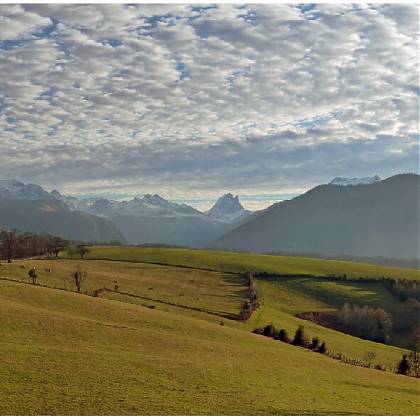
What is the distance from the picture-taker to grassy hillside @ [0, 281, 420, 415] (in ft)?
119

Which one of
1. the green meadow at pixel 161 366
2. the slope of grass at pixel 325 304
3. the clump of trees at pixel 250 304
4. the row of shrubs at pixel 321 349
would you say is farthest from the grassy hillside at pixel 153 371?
the slope of grass at pixel 325 304

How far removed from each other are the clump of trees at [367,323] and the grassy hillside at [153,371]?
2393 inches

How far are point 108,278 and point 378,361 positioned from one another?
7108cm

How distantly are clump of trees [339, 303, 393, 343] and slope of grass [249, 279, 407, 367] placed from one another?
454cm

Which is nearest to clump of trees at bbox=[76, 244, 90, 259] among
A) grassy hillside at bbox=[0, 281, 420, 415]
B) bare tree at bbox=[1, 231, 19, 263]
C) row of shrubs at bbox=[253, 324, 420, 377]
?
bare tree at bbox=[1, 231, 19, 263]

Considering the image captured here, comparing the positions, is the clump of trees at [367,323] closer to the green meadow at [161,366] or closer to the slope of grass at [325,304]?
the slope of grass at [325,304]

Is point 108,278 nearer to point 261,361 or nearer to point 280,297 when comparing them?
point 280,297

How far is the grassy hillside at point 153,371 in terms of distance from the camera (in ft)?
119

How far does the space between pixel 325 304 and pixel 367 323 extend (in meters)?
17.6

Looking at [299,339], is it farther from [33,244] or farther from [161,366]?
[33,244]

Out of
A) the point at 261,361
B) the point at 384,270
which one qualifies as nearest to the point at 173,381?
the point at 261,361

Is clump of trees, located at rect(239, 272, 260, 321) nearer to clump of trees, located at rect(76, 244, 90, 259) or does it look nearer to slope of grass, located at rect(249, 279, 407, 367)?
slope of grass, located at rect(249, 279, 407, 367)

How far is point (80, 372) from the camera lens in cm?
4119

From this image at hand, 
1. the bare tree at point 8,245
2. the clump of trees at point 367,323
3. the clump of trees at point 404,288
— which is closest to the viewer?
the clump of trees at point 367,323
